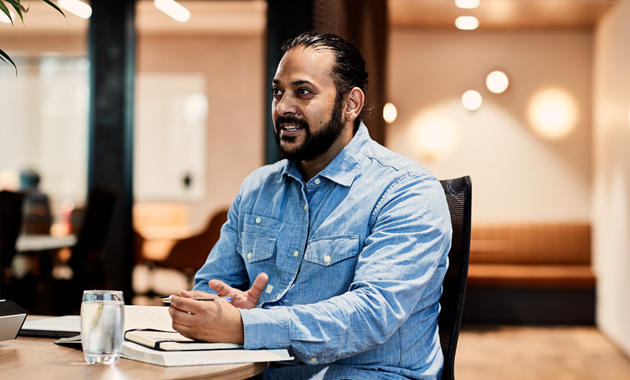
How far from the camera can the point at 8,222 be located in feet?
11.1

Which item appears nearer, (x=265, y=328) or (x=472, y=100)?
(x=265, y=328)

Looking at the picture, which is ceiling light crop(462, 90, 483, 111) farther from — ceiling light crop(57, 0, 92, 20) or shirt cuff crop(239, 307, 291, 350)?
shirt cuff crop(239, 307, 291, 350)

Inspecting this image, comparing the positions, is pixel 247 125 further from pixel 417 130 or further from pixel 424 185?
pixel 424 185

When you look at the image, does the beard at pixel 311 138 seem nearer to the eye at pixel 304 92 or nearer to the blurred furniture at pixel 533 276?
the eye at pixel 304 92

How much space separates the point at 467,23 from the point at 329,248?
206 inches

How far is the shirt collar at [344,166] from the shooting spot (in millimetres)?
1414

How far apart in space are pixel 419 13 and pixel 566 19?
4.57 feet

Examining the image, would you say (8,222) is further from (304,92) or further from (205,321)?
(205,321)

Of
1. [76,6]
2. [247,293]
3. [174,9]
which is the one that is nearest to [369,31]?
[247,293]

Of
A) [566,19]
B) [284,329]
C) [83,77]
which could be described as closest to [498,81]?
[566,19]

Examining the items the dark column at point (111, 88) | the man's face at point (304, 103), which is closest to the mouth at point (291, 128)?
the man's face at point (304, 103)

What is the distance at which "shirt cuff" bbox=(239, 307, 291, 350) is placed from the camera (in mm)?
1012

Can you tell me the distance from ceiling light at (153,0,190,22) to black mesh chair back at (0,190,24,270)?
123 inches

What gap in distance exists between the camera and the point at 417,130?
635 centimetres
